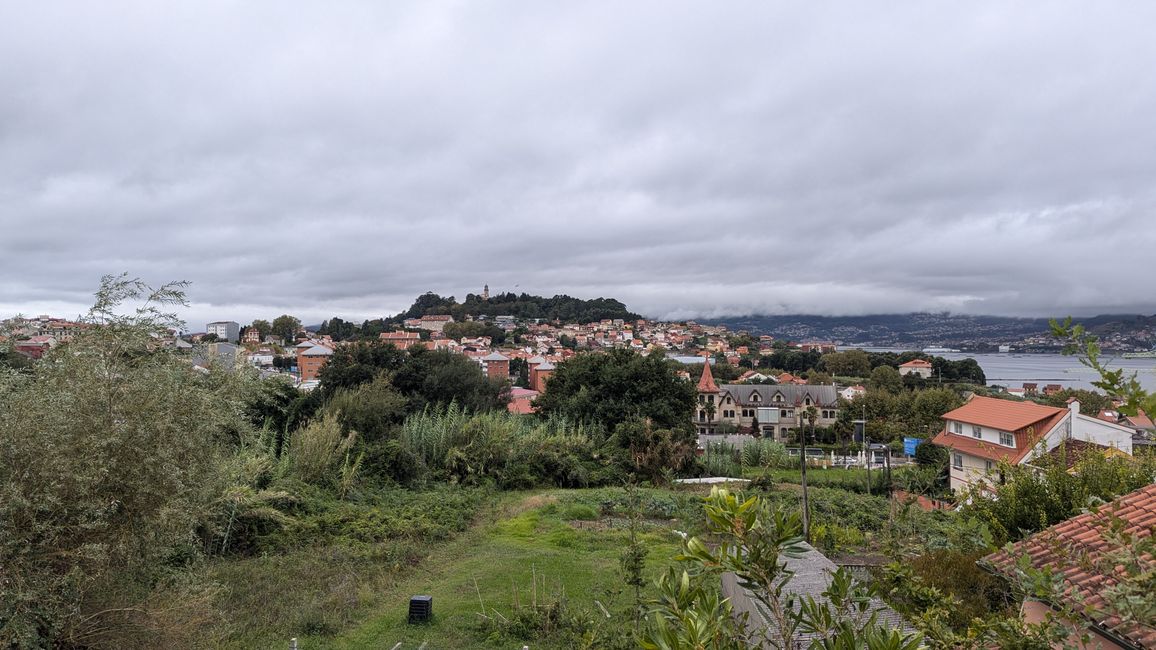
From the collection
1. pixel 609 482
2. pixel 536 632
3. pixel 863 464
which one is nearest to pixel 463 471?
pixel 609 482

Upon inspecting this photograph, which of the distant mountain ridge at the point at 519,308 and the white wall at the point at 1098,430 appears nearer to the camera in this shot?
the white wall at the point at 1098,430

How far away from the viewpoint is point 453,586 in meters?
7.15

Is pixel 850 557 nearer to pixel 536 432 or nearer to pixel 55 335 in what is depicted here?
pixel 55 335

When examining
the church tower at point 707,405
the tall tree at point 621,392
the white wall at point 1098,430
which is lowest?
the church tower at point 707,405

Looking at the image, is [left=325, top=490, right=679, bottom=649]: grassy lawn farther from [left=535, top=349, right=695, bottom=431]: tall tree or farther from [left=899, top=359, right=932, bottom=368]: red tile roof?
[left=899, top=359, right=932, bottom=368]: red tile roof

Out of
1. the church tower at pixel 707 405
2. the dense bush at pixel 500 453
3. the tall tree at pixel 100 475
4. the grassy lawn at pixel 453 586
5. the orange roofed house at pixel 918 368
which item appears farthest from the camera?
the orange roofed house at pixel 918 368

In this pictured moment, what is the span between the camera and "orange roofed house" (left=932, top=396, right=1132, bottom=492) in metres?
17.4

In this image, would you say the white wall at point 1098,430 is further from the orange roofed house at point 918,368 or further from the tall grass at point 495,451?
the orange roofed house at point 918,368

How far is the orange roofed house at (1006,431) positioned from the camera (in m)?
17.4

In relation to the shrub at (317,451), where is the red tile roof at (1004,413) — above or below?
below

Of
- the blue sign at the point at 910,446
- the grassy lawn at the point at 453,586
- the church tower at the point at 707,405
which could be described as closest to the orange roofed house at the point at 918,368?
the church tower at the point at 707,405

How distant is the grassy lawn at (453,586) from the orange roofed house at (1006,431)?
1262 centimetres

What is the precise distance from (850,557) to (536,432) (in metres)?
9.49

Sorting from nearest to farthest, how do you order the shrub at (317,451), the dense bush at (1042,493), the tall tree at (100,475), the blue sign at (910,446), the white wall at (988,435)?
the tall tree at (100,475)
the dense bush at (1042,493)
the shrub at (317,451)
the white wall at (988,435)
the blue sign at (910,446)
